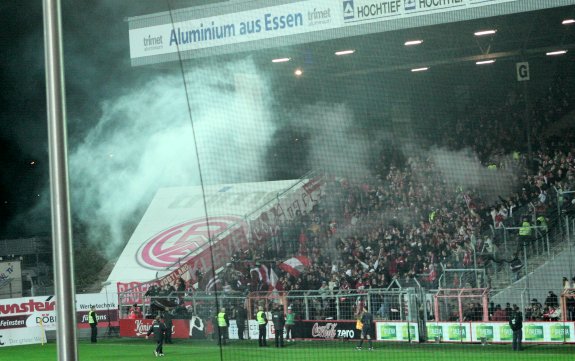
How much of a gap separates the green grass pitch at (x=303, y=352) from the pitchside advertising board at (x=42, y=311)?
1710mm

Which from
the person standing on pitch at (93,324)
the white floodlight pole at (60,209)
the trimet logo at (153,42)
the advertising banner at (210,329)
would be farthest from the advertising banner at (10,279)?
the white floodlight pole at (60,209)

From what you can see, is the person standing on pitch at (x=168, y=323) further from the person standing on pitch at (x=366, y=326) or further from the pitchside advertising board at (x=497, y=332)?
the pitchside advertising board at (x=497, y=332)

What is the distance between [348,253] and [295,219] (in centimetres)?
305

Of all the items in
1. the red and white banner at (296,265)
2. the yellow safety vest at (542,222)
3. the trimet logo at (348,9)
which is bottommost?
the red and white banner at (296,265)

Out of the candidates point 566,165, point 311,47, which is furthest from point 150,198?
point 566,165

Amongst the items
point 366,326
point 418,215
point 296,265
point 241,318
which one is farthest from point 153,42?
point 418,215

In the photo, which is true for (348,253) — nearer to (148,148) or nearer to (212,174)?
(212,174)

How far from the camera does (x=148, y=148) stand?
106 feet

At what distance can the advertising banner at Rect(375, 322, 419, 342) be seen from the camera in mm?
20547

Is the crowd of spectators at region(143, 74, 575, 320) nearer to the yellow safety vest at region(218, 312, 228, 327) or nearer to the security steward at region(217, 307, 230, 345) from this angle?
the security steward at region(217, 307, 230, 345)

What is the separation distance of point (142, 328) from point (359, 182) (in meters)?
8.21

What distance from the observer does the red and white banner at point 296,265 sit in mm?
24531

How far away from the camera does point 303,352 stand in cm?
2086

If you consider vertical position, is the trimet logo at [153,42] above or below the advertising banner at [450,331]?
above
